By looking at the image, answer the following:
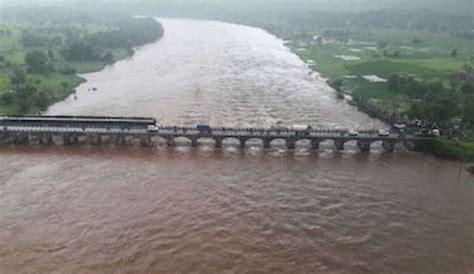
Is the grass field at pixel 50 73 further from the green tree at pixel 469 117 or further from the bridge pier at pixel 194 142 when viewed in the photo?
the green tree at pixel 469 117

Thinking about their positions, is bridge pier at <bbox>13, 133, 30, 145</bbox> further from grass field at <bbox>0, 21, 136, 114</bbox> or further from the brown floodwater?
grass field at <bbox>0, 21, 136, 114</bbox>

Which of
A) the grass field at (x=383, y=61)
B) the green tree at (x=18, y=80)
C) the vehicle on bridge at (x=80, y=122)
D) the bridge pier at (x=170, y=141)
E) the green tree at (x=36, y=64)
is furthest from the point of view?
the green tree at (x=36, y=64)

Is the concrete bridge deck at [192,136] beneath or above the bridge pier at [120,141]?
above

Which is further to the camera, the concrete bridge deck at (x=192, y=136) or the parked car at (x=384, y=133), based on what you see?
the parked car at (x=384, y=133)

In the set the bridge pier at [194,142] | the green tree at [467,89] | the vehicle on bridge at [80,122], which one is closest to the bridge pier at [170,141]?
the bridge pier at [194,142]

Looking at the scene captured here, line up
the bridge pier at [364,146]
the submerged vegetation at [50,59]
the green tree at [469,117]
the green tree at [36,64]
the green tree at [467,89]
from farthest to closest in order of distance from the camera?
the green tree at [36,64], the green tree at [467,89], the submerged vegetation at [50,59], the green tree at [469,117], the bridge pier at [364,146]

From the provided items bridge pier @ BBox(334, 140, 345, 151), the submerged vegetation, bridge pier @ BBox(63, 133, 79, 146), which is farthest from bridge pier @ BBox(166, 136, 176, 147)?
the submerged vegetation
